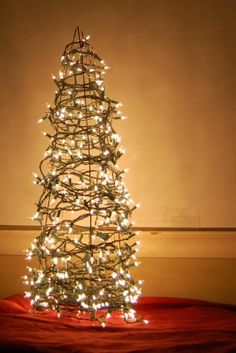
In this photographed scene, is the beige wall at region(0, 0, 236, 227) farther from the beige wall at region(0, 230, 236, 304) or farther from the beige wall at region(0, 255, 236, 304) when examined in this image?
the beige wall at region(0, 255, 236, 304)

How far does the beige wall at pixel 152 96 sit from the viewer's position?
2.12 metres

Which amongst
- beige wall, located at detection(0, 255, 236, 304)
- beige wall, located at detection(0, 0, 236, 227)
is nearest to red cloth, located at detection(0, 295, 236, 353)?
beige wall, located at detection(0, 255, 236, 304)

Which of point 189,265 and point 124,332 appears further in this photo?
point 189,265

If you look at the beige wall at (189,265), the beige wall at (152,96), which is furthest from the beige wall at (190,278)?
the beige wall at (152,96)

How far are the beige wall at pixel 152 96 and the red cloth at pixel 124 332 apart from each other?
1.77 ft

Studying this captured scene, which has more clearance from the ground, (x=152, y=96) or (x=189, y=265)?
(x=152, y=96)

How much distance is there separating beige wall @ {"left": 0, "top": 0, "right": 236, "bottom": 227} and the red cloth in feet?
1.77

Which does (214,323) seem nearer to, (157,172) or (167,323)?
(167,323)

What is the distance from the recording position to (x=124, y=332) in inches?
54.7

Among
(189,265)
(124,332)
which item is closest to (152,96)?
(189,265)

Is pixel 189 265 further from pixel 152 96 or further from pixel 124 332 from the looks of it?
pixel 152 96

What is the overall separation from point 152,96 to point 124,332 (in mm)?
1245

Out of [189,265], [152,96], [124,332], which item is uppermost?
[152,96]

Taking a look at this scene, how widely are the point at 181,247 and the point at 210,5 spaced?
129 cm
